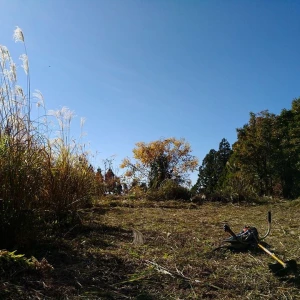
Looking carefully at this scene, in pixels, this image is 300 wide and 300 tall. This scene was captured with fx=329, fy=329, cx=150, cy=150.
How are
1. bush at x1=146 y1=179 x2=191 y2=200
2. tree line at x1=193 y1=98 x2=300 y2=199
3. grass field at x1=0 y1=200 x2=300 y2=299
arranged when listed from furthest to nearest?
tree line at x1=193 y1=98 x2=300 y2=199 → bush at x1=146 y1=179 x2=191 y2=200 → grass field at x1=0 y1=200 x2=300 y2=299

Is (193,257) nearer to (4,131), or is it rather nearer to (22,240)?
(22,240)

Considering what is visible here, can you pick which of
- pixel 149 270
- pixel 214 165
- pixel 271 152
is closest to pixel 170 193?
pixel 149 270

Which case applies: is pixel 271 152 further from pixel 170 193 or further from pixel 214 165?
pixel 214 165

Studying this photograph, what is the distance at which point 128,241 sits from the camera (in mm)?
2582

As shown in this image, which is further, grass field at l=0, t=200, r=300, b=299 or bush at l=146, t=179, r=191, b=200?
bush at l=146, t=179, r=191, b=200

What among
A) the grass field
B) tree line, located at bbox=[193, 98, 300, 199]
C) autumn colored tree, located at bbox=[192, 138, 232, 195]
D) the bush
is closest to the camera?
the grass field

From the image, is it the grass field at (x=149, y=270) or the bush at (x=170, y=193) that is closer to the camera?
the grass field at (x=149, y=270)

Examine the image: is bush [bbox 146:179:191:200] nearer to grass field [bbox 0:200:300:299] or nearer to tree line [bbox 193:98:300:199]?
grass field [bbox 0:200:300:299]

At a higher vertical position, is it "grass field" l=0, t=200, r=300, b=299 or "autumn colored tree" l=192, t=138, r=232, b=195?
"autumn colored tree" l=192, t=138, r=232, b=195

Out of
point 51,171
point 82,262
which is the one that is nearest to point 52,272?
point 82,262

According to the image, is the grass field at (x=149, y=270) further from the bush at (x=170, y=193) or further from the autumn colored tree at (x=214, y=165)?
the autumn colored tree at (x=214, y=165)

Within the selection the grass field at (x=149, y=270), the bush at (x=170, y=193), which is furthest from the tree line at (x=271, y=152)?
the grass field at (x=149, y=270)

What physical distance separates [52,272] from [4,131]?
109cm

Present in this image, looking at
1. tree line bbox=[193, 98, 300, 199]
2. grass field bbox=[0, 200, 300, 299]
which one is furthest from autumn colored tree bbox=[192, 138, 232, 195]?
grass field bbox=[0, 200, 300, 299]
